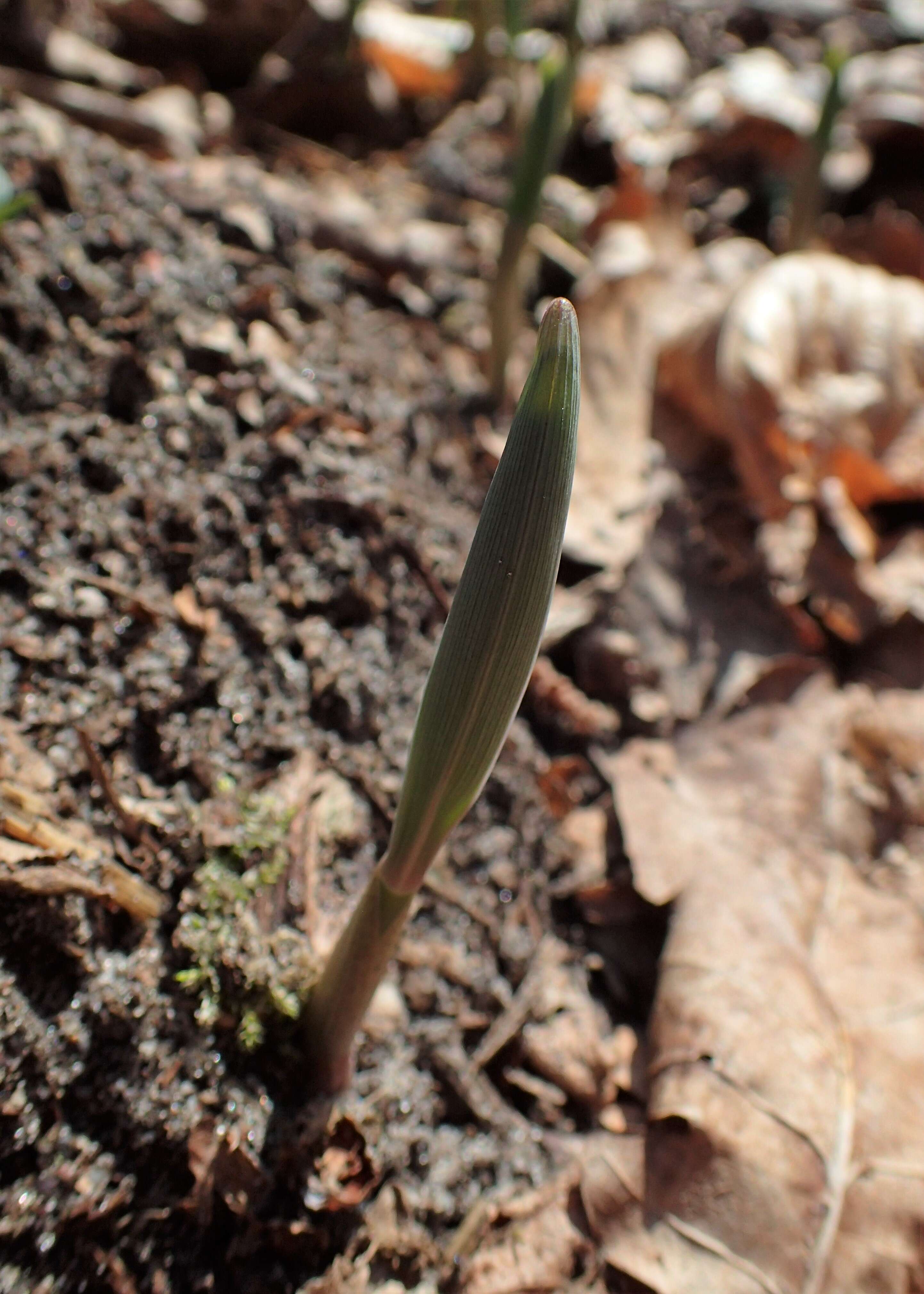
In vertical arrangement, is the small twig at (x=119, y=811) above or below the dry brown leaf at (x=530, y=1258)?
above

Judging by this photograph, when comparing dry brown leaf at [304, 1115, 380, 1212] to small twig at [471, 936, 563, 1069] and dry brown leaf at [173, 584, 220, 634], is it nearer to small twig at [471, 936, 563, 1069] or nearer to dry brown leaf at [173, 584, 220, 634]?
small twig at [471, 936, 563, 1069]

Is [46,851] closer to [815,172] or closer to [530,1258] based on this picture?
[530,1258]

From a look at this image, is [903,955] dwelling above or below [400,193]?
below

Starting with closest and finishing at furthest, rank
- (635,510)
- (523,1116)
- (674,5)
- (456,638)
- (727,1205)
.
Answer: (456,638)
(727,1205)
(523,1116)
(635,510)
(674,5)

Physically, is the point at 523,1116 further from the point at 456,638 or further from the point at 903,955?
the point at 456,638

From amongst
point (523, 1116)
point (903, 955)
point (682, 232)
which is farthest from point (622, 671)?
point (682, 232)

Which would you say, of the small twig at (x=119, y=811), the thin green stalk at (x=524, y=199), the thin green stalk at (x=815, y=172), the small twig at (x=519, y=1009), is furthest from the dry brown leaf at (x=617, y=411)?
the small twig at (x=119, y=811)

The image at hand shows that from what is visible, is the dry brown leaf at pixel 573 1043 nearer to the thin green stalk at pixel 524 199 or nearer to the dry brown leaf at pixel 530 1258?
the dry brown leaf at pixel 530 1258

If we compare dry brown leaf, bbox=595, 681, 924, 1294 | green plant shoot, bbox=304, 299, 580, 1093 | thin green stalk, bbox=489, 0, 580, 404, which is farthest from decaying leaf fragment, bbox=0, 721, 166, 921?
thin green stalk, bbox=489, 0, 580, 404
